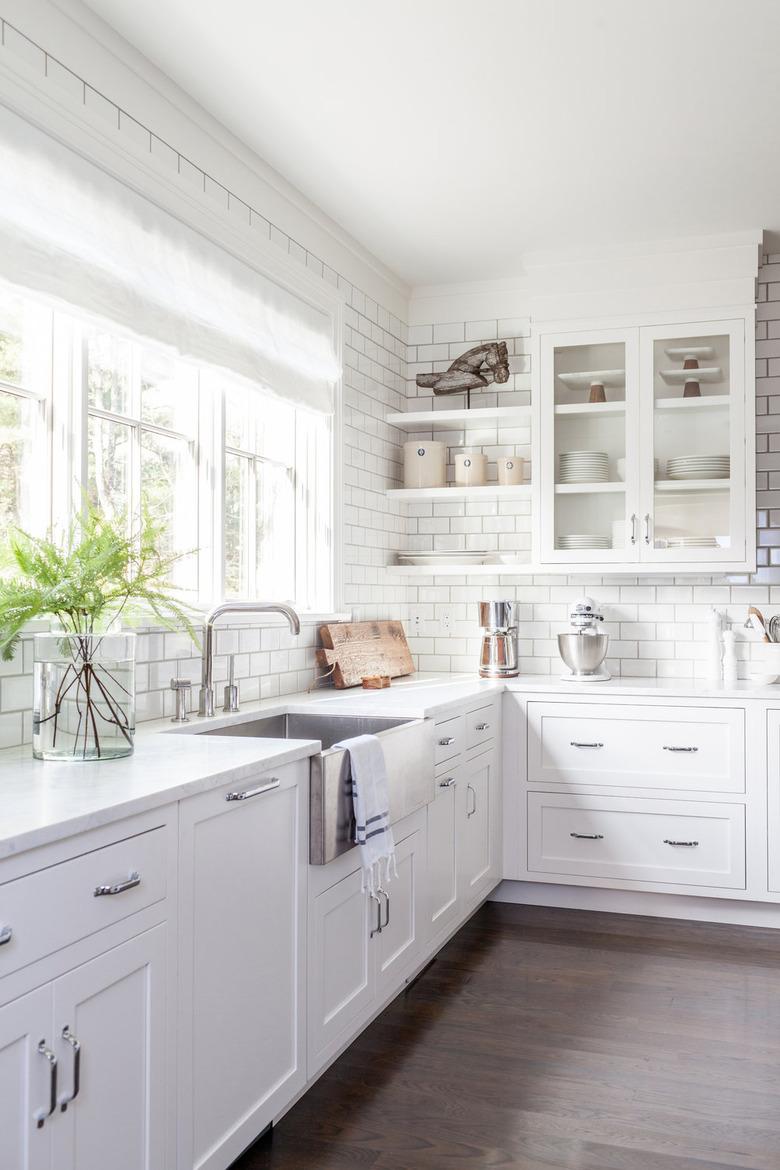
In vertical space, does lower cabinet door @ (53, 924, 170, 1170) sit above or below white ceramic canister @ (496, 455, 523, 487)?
below

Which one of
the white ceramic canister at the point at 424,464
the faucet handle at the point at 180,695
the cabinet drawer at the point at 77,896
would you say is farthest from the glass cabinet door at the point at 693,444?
the cabinet drawer at the point at 77,896

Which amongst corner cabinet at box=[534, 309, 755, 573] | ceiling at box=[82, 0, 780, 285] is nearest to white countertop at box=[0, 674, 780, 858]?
corner cabinet at box=[534, 309, 755, 573]

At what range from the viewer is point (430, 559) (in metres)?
4.62

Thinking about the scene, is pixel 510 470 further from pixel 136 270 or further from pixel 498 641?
pixel 136 270

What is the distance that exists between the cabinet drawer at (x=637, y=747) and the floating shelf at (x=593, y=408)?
1.25 metres

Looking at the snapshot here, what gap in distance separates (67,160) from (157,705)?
1442 mm

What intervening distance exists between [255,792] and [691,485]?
8.90 feet

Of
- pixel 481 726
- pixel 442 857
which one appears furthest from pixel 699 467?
pixel 442 857

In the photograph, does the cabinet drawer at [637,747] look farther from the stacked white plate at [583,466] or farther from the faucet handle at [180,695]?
the faucet handle at [180,695]

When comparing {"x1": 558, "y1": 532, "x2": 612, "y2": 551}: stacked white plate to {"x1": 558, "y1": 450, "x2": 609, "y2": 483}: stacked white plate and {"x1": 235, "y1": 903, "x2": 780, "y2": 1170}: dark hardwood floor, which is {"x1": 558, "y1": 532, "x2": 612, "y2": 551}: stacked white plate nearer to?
{"x1": 558, "y1": 450, "x2": 609, "y2": 483}: stacked white plate

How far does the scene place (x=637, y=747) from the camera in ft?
12.8

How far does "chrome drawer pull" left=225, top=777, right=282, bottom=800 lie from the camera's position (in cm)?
198

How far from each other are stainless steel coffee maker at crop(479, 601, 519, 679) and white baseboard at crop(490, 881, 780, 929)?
2.87 feet

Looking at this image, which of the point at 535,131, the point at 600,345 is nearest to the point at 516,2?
the point at 535,131
